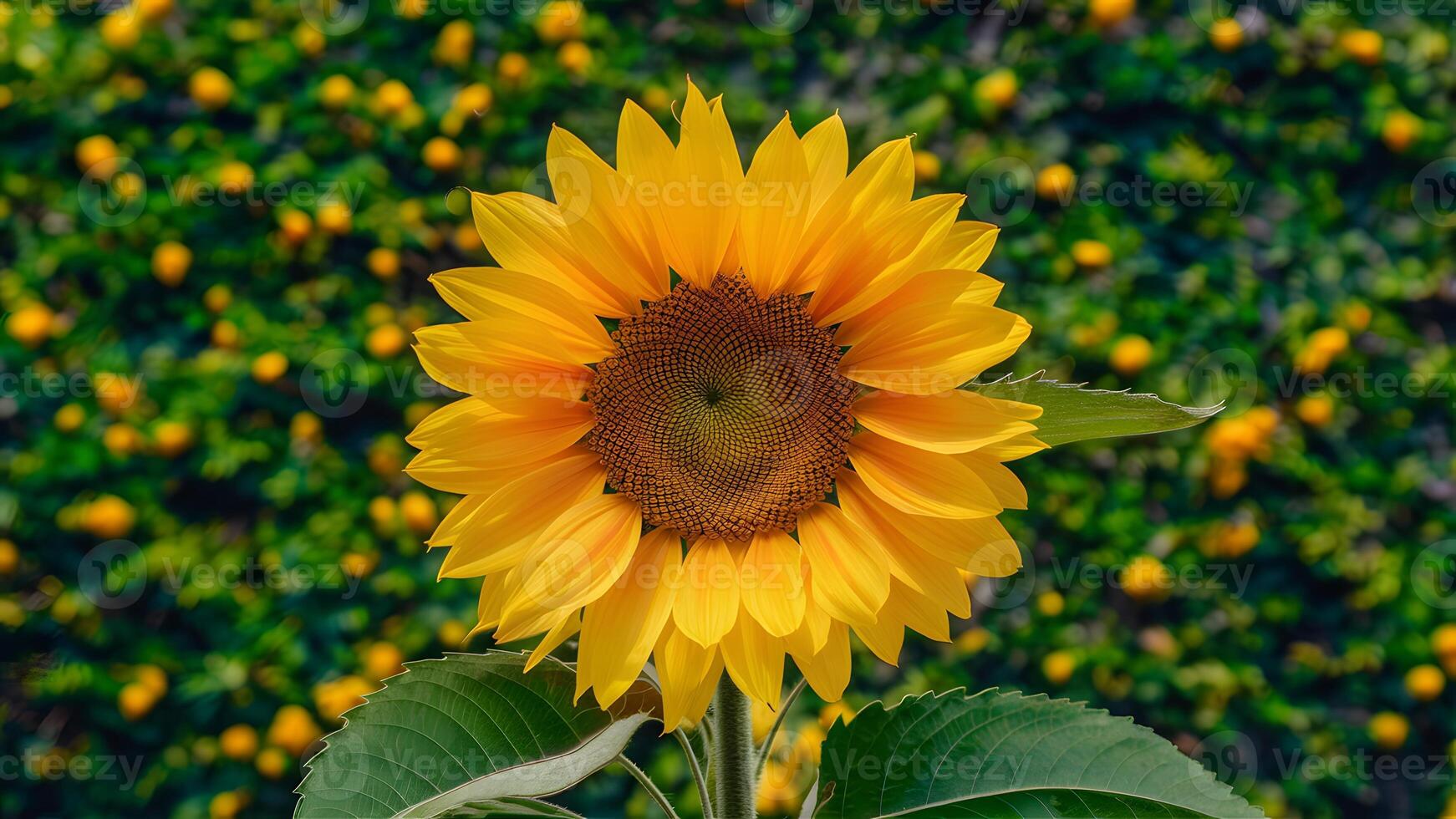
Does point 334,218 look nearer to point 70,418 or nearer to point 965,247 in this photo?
point 70,418

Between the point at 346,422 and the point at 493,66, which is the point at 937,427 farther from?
the point at 493,66

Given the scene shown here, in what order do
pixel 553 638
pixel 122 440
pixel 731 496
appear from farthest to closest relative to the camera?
pixel 122 440, pixel 731 496, pixel 553 638

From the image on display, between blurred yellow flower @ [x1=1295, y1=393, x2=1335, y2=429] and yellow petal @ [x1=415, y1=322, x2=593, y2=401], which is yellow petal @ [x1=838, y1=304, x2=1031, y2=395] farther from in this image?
blurred yellow flower @ [x1=1295, y1=393, x2=1335, y2=429]

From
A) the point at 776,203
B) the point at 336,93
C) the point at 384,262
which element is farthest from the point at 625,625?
the point at 336,93

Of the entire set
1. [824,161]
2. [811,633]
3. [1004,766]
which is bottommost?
[1004,766]

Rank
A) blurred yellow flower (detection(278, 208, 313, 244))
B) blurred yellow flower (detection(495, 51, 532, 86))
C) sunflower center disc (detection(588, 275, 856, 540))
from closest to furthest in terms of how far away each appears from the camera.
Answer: sunflower center disc (detection(588, 275, 856, 540))
blurred yellow flower (detection(278, 208, 313, 244))
blurred yellow flower (detection(495, 51, 532, 86))

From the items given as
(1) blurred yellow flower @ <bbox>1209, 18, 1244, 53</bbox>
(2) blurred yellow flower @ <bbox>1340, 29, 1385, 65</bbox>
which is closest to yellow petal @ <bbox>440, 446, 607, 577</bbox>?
(1) blurred yellow flower @ <bbox>1209, 18, 1244, 53</bbox>

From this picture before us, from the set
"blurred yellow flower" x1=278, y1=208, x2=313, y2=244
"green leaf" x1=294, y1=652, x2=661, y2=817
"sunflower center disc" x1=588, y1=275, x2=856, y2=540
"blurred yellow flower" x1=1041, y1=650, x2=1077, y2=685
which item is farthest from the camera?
"blurred yellow flower" x1=278, y1=208, x2=313, y2=244
